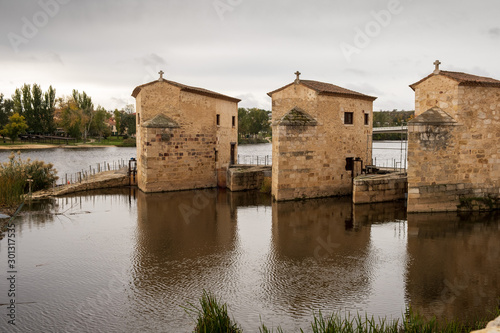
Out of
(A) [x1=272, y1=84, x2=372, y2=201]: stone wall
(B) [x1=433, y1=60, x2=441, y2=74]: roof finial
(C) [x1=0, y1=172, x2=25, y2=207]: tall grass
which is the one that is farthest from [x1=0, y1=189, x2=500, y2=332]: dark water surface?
(B) [x1=433, y1=60, x2=441, y2=74]: roof finial

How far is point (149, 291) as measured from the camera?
25.4 feet

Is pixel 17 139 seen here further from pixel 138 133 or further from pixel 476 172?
pixel 476 172

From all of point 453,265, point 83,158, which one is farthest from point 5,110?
point 453,265

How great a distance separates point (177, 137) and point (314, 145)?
6.50m

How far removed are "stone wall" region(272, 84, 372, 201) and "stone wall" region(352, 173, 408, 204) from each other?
1570 millimetres

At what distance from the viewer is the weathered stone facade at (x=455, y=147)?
1368 centimetres

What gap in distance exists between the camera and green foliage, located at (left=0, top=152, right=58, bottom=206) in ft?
50.4

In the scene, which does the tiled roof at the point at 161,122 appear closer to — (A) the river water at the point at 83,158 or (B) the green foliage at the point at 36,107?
(A) the river water at the point at 83,158

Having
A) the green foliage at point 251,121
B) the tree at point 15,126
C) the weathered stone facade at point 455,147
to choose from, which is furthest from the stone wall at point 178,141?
the green foliage at point 251,121

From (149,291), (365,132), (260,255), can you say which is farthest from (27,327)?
(365,132)

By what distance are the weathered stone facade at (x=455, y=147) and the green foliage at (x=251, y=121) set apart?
63255 mm

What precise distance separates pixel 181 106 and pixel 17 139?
179 feet

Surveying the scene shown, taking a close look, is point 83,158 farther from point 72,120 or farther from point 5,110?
point 5,110

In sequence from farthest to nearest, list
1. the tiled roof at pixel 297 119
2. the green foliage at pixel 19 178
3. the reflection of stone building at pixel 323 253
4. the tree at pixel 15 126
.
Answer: the tree at pixel 15 126, the tiled roof at pixel 297 119, the green foliage at pixel 19 178, the reflection of stone building at pixel 323 253
